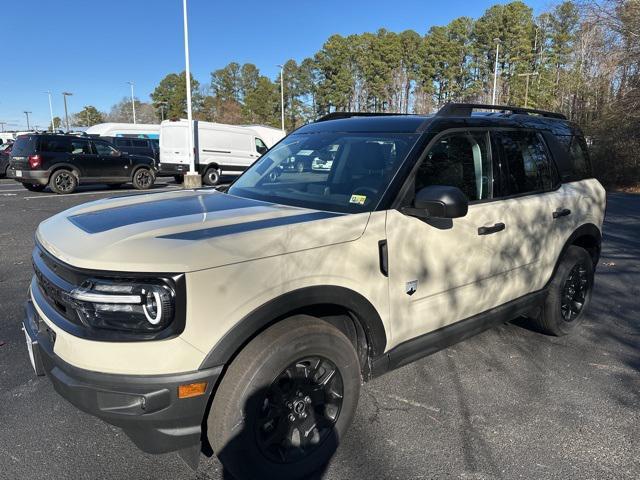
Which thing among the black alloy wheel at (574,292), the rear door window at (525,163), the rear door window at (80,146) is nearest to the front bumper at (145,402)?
the rear door window at (525,163)

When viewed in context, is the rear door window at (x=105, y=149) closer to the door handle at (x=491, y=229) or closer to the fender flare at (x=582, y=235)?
the fender flare at (x=582, y=235)

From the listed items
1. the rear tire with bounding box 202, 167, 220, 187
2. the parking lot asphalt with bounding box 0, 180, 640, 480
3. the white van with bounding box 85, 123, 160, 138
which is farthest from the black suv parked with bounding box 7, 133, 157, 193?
the white van with bounding box 85, 123, 160, 138

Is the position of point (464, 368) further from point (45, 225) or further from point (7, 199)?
point (7, 199)

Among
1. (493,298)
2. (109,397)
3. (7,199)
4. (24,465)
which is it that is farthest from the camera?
(7,199)

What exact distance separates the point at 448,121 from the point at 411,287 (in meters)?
1.15

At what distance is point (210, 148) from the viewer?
61.6 feet

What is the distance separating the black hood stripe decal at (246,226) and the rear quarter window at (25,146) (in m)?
14.7

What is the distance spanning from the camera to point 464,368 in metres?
3.67

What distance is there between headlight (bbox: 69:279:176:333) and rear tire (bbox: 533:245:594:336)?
3.19 meters

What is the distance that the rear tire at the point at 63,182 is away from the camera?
14586mm

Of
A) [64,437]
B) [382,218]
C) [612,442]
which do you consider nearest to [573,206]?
[612,442]

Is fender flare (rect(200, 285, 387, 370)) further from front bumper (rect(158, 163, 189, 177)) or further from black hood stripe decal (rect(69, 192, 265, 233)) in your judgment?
front bumper (rect(158, 163, 189, 177))

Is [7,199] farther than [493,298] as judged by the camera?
Yes

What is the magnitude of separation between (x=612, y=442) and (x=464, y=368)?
109cm
